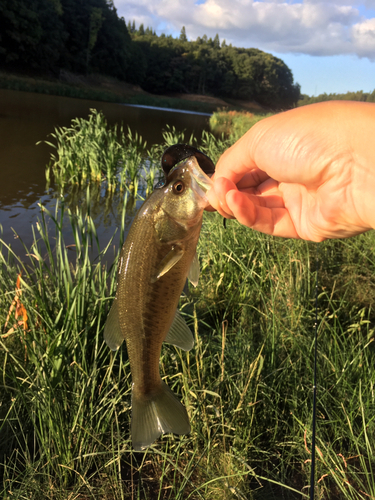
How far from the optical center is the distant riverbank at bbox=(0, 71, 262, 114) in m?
43.8

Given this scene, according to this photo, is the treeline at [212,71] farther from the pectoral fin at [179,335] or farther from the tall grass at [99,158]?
the pectoral fin at [179,335]

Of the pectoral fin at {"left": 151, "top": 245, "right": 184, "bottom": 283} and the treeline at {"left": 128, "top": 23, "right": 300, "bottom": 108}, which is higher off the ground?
the treeline at {"left": 128, "top": 23, "right": 300, "bottom": 108}

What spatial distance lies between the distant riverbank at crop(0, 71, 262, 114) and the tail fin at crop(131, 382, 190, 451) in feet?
156

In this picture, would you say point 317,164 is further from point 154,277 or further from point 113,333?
point 113,333

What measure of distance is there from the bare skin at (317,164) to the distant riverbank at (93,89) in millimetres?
47261

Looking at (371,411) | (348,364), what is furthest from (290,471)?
(348,364)

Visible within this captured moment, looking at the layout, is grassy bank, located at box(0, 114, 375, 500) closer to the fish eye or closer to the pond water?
the fish eye

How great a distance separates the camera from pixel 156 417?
1.80m

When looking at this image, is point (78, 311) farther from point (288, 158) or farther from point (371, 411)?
point (371, 411)

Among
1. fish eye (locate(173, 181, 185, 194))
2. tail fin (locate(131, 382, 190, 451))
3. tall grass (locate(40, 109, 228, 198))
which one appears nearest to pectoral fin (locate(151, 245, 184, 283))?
fish eye (locate(173, 181, 185, 194))

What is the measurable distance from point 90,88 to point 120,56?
23180 millimetres

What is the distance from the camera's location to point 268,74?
11056cm

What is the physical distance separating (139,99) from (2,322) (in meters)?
64.4

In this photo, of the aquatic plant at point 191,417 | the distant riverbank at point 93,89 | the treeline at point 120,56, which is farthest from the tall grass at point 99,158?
the distant riverbank at point 93,89
